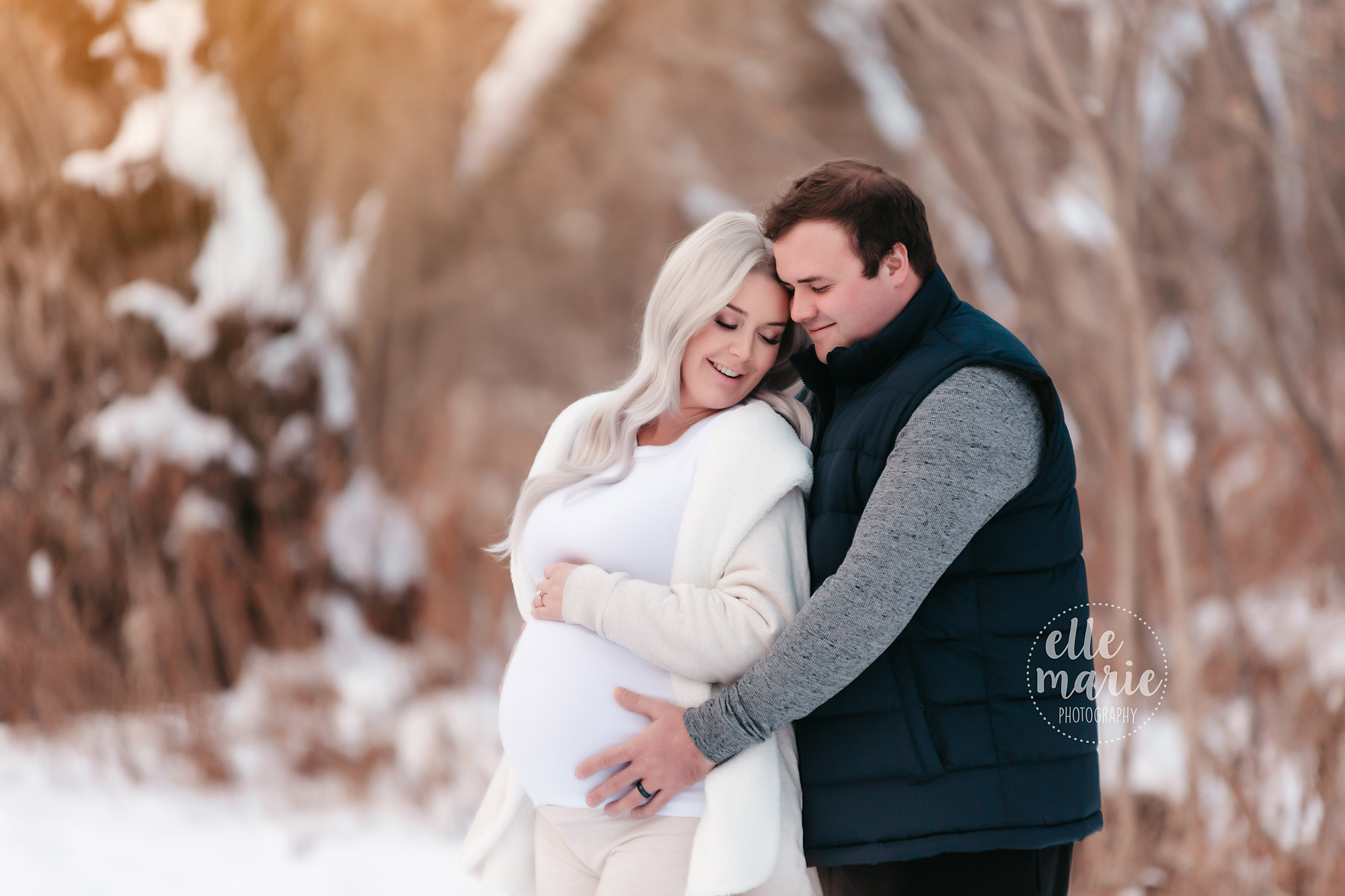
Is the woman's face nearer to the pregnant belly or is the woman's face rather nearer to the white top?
the white top

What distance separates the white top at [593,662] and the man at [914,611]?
0.04 meters

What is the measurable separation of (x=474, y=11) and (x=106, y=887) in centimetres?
403

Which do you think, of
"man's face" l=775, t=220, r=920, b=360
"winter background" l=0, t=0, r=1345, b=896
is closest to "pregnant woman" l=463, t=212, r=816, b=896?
"man's face" l=775, t=220, r=920, b=360

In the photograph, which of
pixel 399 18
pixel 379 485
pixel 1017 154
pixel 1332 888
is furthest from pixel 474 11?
pixel 1332 888

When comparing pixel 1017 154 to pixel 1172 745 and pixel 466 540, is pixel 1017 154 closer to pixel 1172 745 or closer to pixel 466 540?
pixel 1172 745

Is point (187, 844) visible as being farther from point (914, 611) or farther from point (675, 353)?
point (914, 611)

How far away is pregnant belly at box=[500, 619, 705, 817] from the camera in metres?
1.37

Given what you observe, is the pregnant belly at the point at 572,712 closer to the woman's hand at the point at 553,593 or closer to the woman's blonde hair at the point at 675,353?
the woman's hand at the point at 553,593

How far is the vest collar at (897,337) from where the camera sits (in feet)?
4.32

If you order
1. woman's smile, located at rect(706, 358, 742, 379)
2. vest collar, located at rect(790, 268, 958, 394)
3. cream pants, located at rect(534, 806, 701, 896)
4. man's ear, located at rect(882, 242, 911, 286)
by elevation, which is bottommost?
cream pants, located at rect(534, 806, 701, 896)

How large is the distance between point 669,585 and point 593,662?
16 centimetres

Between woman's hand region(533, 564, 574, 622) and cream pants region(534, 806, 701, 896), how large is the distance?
276 millimetres

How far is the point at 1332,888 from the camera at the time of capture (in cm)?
247

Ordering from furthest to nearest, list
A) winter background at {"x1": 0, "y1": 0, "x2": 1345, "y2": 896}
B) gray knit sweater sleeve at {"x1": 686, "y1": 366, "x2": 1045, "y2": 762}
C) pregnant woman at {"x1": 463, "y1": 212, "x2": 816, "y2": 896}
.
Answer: winter background at {"x1": 0, "y1": 0, "x2": 1345, "y2": 896} → pregnant woman at {"x1": 463, "y1": 212, "x2": 816, "y2": 896} → gray knit sweater sleeve at {"x1": 686, "y1": 366, "x2": 1045, "y2": 762}
